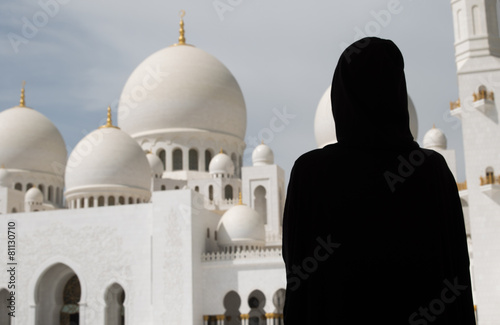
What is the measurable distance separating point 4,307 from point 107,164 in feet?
21.6

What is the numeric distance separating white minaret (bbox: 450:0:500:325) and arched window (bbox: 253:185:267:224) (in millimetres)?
11743

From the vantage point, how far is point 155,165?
28.8 meters

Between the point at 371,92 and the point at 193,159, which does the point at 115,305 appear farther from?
the point at 371,92

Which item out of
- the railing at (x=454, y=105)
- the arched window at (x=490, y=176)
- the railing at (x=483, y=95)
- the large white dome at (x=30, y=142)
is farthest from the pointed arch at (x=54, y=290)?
the railing at (x=483, y=95)

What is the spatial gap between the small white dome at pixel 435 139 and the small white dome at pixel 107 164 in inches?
462

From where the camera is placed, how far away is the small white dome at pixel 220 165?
28375mm

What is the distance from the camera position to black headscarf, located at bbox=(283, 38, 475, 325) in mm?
2008

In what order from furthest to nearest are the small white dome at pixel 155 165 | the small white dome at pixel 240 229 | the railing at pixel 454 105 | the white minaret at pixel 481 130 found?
the small white dome at pixel 155 165 → the small white dome at pixel 240 229 → the railing at pixel 454 105 → the white minaret at pixel 481 130

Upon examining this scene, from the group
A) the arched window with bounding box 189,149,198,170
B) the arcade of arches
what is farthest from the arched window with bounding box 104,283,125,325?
the arched window with bounding box 189,149,198,170

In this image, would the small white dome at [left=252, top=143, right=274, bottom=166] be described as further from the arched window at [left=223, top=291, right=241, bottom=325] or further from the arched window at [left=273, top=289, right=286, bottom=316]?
the arched window at [left=273, top=289, right=286, bottom=316]

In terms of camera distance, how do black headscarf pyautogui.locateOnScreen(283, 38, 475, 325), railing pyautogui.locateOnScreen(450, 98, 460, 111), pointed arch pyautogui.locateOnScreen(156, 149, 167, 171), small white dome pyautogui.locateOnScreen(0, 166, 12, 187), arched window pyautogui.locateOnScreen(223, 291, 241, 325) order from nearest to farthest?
1. black headscarf pyautogui.locateOnScreen(283, 38, 475, 325)
2. railing pyautogui.locateOnScreen(450, 98, 460, 111)
3. arched window pyautogui.locateOnScreen(223, 291, 241, 325)
4. small white dome pyautogui.locateOnScreen(0, 166, 12, 187)
5. pointed arch pyautogui.locateOnScreen(156, 149, 167, 171)

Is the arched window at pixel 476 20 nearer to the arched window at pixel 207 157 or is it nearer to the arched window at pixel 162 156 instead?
the arched window at pixel 207 157

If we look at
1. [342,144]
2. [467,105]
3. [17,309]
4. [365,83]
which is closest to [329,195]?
[342,144]

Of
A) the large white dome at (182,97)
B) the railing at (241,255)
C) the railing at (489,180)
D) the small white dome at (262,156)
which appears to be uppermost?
the large white dome at (182,97)
